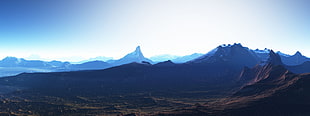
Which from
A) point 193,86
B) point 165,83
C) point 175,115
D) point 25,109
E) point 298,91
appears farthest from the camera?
point 165,83

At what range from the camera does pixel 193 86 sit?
17600cm

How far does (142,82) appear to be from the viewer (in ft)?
622

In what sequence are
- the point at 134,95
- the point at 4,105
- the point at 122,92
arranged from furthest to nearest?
1. the point at 122,92
2. the point at 134,95
3. the point at 4,105

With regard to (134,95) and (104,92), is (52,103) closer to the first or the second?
(104,92)

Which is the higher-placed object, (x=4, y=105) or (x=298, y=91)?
(x=298, y=91)

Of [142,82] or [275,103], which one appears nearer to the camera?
[275,103]

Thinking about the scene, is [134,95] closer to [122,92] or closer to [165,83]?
[122,92]

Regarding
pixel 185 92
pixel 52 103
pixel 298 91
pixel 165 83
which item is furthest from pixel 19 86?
pixel 298 91

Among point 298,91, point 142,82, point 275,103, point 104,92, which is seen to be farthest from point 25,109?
point 298,91

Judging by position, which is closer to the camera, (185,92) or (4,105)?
(4,105)

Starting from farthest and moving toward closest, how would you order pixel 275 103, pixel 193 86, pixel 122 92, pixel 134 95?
1. pixel 193 86
2. pixel 122 92
3. pixel 134 95
4. pixel 275 103

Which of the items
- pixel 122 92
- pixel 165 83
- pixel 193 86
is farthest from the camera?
pixel 165 83

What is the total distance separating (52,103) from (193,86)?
124222 mm

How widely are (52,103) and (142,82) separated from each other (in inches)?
3642
